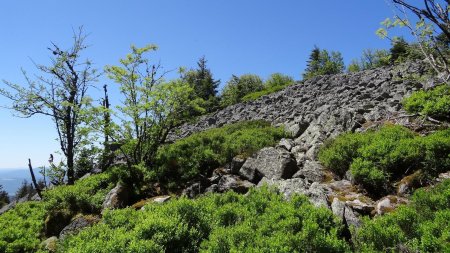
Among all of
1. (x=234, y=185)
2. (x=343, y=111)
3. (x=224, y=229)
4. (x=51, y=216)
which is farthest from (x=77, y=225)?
(x=343, y=111)

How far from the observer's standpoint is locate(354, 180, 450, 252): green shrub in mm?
4566

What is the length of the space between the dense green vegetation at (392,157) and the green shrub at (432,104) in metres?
1.55

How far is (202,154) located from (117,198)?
3.89m

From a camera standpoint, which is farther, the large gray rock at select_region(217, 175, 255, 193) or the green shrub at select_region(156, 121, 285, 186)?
the green shrub at select_region(156, 121, 285, 186)

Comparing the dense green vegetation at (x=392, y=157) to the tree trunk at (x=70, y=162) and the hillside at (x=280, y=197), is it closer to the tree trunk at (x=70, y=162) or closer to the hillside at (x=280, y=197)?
the hillside at (x=280, y=197)

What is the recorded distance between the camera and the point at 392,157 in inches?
336

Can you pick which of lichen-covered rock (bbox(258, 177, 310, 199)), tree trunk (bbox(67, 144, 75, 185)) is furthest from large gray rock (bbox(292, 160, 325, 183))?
tree trunk (bbox(67, 144, 75, 185))

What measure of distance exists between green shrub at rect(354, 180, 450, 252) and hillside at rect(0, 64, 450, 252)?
→ 0.02 metres

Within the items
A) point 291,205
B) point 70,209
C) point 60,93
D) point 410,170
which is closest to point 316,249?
point 291,205

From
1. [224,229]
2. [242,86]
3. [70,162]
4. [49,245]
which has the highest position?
[242,86]

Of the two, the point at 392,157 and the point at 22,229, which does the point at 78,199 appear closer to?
the point at 22,229

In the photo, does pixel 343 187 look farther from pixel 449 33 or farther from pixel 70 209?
pixel 70 209

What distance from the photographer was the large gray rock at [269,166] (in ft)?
34.1

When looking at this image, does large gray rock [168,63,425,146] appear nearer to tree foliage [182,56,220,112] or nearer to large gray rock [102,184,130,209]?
large gray rock [102,184,130,209]
